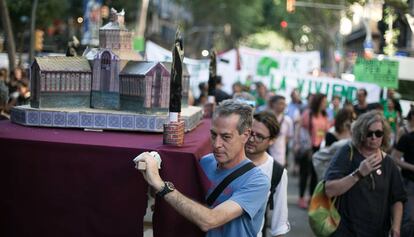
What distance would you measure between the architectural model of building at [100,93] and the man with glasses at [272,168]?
80 centimetres

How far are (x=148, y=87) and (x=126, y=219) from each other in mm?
796

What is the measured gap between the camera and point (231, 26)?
218ft

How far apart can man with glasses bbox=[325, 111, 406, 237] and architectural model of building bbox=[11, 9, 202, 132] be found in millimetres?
1560

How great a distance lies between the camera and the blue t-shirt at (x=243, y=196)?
10.5ft

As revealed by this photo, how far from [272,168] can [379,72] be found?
1004cm

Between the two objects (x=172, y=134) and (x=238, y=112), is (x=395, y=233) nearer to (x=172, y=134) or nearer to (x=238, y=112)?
(x=238, y=112)

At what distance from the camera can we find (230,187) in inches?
129

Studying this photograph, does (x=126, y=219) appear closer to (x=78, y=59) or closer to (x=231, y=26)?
(x=78, y=59)

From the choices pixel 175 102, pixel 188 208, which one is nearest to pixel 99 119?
pixel 175 102

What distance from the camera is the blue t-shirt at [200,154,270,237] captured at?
3213 mm

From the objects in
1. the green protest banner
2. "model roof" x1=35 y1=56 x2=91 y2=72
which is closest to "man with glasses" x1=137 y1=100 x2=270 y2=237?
"model roof" x1=35 y1=56 x2=91 y2=72

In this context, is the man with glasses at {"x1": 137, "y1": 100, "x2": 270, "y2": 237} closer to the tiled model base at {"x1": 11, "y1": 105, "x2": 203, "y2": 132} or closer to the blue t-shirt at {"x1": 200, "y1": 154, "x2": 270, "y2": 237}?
the blue t-shirt at {"x1": 200, "y1": 154, "x2": 270, "y2": 237}

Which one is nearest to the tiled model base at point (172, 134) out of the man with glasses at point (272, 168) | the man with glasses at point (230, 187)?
the man with glasses at point (230, 187)

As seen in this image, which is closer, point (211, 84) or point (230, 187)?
point (230, 187)
